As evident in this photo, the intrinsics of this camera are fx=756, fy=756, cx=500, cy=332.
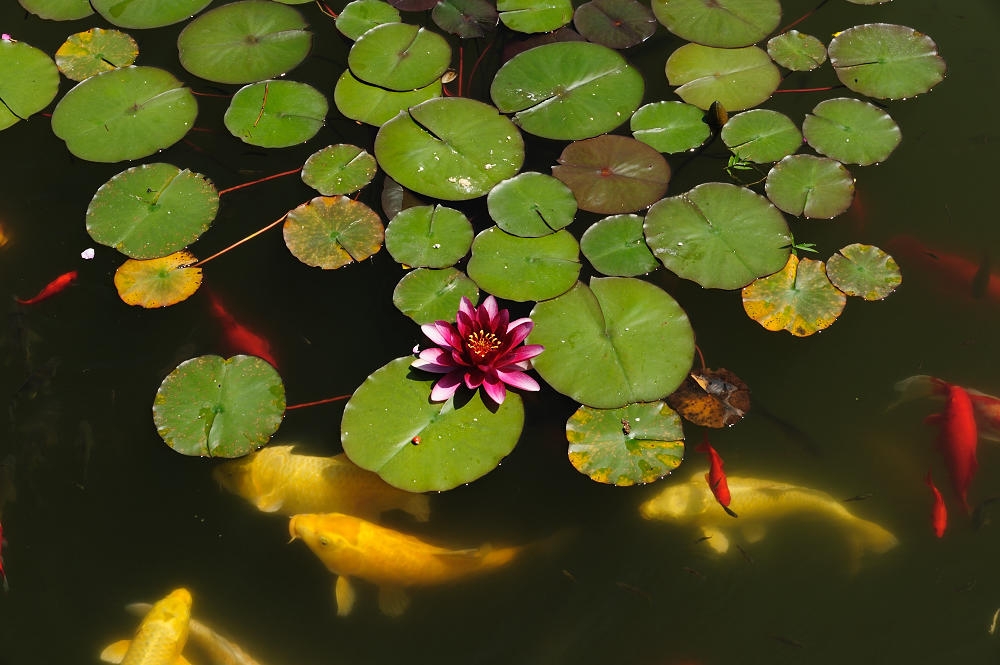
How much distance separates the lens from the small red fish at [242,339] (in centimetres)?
335

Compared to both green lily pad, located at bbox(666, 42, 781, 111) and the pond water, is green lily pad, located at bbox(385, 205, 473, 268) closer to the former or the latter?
the pond water

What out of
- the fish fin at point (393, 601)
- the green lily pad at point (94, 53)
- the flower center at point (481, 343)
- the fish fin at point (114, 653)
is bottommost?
the fish fin at point (114, 653)

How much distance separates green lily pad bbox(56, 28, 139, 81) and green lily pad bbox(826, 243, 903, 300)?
12.4ft

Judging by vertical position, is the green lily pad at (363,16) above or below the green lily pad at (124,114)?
above

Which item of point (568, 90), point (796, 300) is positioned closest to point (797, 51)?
point (568, 90)

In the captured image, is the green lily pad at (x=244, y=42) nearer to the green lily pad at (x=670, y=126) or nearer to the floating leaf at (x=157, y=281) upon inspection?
the floating leaf at (x=157, y=281)

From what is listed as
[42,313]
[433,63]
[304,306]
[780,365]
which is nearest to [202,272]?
[304,306]

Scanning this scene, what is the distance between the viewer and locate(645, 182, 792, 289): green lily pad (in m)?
3.44

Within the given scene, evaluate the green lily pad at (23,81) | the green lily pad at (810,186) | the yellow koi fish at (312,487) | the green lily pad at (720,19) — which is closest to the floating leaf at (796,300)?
the green lily pad at (810,186)

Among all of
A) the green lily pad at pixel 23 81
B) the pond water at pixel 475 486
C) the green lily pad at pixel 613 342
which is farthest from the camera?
the green lily pad at pixel 23 81

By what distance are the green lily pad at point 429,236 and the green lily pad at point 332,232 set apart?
110 mm

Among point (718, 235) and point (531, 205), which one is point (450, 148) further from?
point (718, 235)

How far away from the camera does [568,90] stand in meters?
3.92

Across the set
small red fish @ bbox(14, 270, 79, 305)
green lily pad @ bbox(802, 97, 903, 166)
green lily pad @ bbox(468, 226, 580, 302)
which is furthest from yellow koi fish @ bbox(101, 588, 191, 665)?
green lily pad @ bbox(802, 97, 903, 166)
